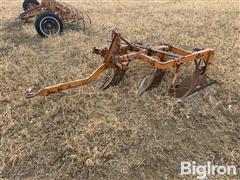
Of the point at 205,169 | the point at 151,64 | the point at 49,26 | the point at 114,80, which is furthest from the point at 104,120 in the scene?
the point at 49,26

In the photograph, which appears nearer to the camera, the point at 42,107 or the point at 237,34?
the point at 42,107

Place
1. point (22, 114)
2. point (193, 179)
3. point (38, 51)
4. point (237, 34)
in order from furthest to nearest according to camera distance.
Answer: point (237, 34) < point (38, 51) < point (22, 114) < point (193, 179)

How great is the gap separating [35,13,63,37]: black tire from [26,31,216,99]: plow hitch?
2.89 metres

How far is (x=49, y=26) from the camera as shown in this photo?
7000 millimetres

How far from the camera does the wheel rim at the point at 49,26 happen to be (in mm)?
6871

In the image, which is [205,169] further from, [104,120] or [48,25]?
[48,25]

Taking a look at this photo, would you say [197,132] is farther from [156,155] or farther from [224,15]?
[224,15]

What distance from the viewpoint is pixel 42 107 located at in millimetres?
4309

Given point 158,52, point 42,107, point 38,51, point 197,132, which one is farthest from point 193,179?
point 38,51

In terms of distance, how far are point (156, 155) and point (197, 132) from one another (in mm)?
778

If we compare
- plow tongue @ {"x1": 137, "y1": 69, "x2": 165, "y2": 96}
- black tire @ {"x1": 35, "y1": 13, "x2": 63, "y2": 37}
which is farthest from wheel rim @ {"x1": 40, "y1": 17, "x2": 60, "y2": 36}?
plow tongue @ {"x1": 137, "y1": 69, "x2": 165, "y2": 96}

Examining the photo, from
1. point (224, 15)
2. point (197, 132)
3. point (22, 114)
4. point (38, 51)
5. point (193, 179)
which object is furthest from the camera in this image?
point (224, 15)

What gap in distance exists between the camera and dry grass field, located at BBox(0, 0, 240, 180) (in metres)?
3.33

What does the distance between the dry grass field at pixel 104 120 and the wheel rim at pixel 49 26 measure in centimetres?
46
